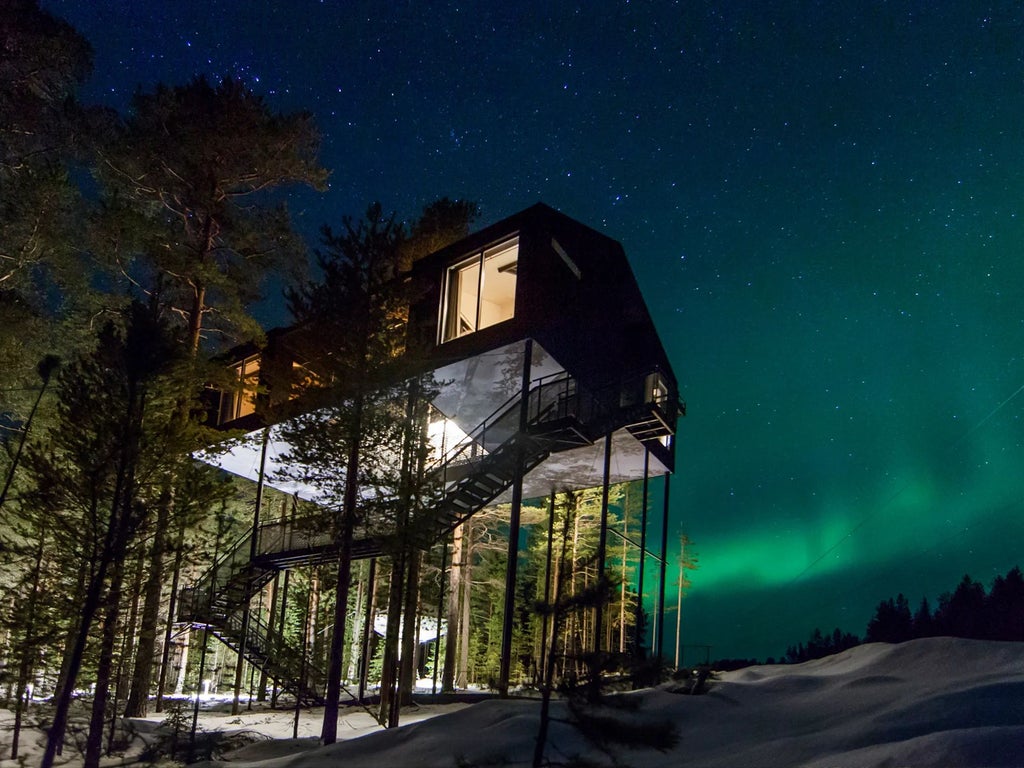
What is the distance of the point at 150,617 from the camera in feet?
54.5

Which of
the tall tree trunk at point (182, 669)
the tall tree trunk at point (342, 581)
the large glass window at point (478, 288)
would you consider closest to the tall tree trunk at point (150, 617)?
the tall tree trunk at point (342, 581)

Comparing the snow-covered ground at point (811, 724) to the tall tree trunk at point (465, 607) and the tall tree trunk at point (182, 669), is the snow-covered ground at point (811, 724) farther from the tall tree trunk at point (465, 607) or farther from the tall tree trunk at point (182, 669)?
the tall tree trunk at point (182, 669)

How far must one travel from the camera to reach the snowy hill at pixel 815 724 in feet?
24.5

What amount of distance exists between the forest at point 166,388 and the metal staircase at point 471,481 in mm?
335

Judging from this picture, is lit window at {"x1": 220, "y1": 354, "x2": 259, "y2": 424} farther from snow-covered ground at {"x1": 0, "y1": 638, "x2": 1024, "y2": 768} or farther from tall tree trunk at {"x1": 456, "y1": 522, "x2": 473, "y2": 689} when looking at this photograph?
snow-covered ground at {"x1": 0, "y1": 638, "x2": 1024, "y2": 768}

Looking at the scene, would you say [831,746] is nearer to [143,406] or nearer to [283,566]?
[143,406]

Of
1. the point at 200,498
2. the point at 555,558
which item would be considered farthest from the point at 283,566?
the point at 555,558

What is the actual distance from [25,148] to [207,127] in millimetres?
5264

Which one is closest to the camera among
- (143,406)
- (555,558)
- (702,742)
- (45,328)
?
(702,742)

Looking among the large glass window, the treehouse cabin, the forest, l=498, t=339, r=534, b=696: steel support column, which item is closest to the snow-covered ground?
the forest

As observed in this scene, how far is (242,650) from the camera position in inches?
776

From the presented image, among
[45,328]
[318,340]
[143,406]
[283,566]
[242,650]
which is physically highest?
[45,328]

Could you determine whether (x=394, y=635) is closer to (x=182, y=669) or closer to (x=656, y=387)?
(x=656, y=387)

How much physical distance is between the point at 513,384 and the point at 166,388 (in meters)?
8.53
